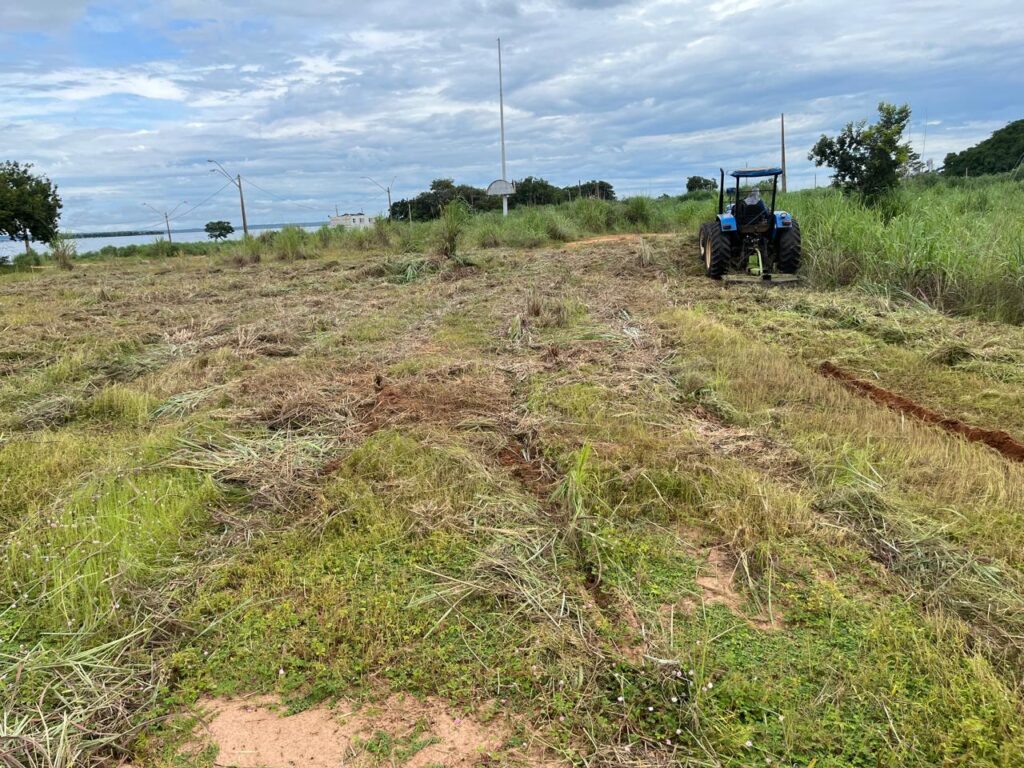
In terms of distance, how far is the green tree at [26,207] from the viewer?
2247cm

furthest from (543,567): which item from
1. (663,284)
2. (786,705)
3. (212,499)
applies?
(663,284)

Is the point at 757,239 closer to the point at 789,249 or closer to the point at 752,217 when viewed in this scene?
the point at 752,217

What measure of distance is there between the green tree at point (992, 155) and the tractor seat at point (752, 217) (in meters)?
29.4

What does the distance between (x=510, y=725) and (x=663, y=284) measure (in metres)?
8.83

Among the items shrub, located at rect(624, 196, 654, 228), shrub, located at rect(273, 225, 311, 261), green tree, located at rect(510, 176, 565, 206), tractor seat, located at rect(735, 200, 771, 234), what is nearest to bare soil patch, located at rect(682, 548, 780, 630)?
tractor seat, located at rect(735, 200, 771, 234)

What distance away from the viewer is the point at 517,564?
2.56 meters

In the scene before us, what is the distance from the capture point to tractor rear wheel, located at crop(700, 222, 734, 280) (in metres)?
9.55

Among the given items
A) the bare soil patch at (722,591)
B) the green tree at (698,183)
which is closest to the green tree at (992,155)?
the green tree at (698,183)

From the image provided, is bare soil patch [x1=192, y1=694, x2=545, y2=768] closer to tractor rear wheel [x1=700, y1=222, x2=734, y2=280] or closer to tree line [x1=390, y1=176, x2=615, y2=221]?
tractor rear wheel [x1=700, y1=222, x2=734, y2=280]

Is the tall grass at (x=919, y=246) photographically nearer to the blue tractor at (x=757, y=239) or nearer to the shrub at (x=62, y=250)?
the blue tractor at (x=757, y=239)

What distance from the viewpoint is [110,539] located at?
9.04 feet

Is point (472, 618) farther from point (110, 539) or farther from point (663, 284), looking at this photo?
point (663, 284)

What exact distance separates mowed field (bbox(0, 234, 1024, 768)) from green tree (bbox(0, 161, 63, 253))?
23.1 meters

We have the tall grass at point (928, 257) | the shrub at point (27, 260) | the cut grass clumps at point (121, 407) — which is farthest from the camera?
the shrub at point (27, 260)
